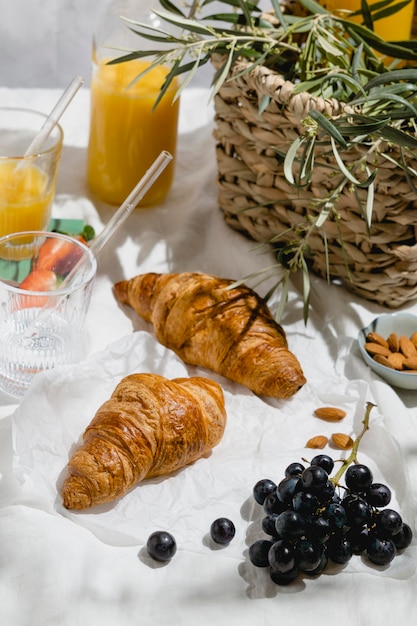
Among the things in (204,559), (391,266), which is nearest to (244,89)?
(391,266)

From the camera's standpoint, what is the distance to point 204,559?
3.02ft

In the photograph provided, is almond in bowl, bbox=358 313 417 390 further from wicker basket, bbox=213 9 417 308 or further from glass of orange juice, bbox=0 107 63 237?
glass of orange juice, bbox=0 107 63 237

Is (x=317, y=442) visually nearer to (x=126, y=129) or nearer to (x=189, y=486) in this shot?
(x=189, y=486)

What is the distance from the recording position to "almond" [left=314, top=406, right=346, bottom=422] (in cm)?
110

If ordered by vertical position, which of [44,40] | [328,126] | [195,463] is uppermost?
[328,126]

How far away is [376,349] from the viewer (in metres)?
1.17

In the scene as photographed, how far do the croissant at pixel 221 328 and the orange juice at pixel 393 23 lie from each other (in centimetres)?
46

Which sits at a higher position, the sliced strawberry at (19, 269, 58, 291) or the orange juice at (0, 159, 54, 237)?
the orange juice at (0, 159, 54, 237)

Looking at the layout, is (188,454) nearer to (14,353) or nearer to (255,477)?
(255,477)

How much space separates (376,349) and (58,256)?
419 millimetres

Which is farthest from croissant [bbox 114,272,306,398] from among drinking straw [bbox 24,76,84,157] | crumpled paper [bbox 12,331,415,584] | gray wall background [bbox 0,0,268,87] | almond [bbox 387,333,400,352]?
gray wall background [bbox 0,0,268,87]

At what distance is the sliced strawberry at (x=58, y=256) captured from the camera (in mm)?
1154

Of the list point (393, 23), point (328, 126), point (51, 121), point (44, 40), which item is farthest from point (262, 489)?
point (44, 40)

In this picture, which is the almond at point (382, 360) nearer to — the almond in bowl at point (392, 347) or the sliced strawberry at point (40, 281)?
the almond in bowl at point (392, 347)
